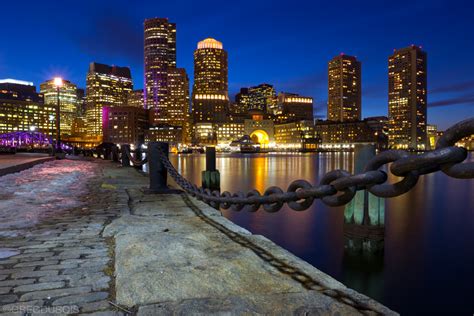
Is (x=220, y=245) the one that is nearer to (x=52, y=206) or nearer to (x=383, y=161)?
(x=383, y=161)

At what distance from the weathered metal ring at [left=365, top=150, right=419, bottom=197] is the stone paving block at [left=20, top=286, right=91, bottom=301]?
2378 mm

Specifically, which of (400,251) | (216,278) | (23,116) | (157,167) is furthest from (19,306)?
(23,116)

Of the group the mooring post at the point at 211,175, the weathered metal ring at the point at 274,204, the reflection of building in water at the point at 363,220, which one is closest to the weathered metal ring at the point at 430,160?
the weathered metal ring at the point at 274,204

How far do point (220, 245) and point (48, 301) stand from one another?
1.95m

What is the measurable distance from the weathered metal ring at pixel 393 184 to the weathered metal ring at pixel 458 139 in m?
0.18

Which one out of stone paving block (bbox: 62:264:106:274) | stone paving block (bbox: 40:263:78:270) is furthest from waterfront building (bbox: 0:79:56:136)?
stone paving block (bbox: 62:264:106:274)

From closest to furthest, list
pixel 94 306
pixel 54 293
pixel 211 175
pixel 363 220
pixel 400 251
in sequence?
1. pixel 94 306
2. pixel 54 293
3. pixel 363 220
4. pixel 400 251
5. pixel 211 175

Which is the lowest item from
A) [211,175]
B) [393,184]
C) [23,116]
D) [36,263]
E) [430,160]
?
[211,175]

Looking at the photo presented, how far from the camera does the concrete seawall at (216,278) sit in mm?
2621

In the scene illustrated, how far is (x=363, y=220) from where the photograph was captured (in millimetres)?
8195

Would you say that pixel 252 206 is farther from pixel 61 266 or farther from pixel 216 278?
pixel 61 266

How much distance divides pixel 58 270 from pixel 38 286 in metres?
0.40

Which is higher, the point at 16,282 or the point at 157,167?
the point at 157,167

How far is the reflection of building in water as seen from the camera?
7.98 m
